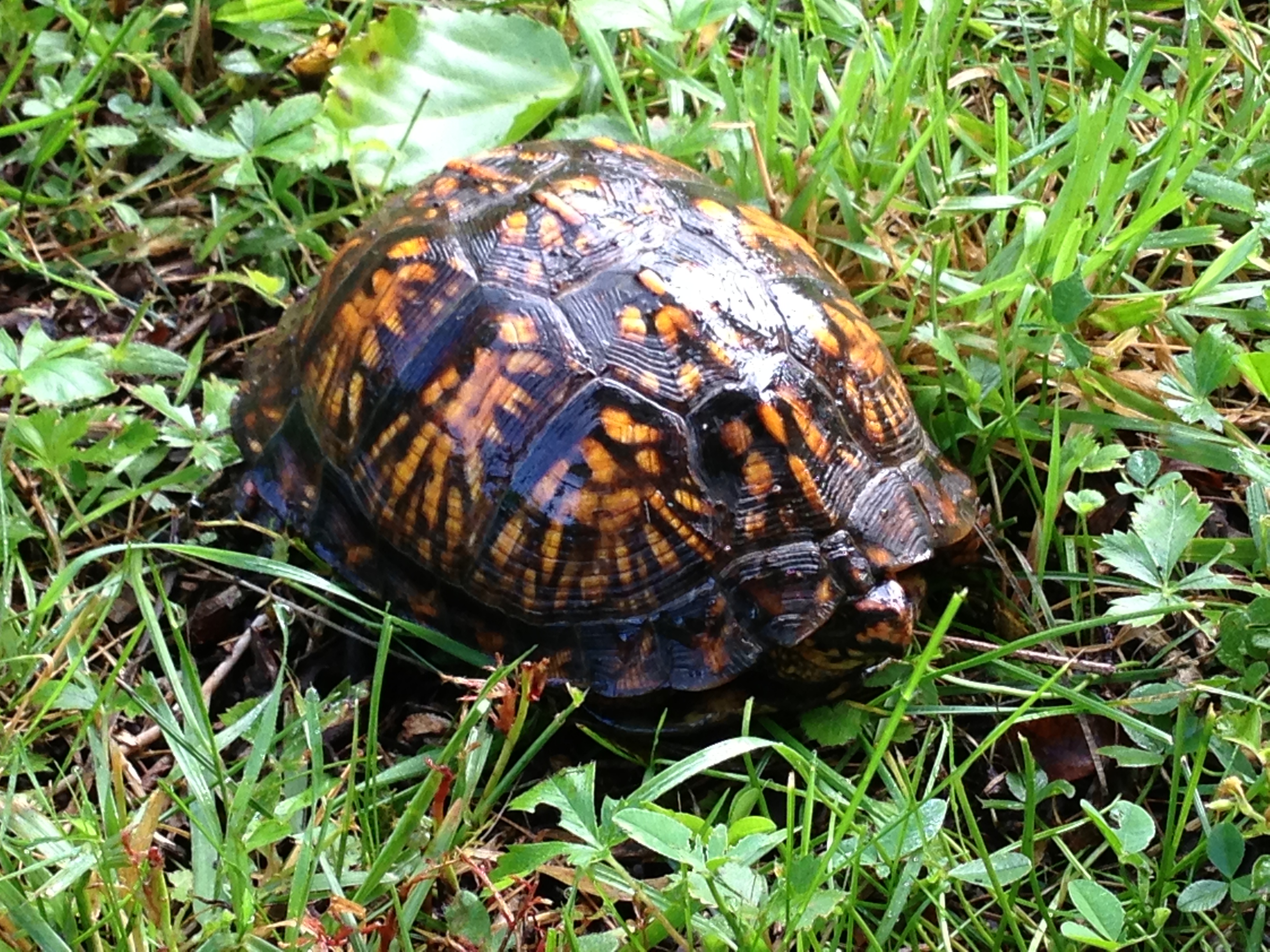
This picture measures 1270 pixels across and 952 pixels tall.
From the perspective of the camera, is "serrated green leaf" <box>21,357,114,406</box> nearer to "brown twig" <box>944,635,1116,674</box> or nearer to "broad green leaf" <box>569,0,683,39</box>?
"broad green leaf" <box>569,0,683,39</box>

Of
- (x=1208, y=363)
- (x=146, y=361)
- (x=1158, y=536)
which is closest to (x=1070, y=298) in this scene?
(x=1208, y=363)

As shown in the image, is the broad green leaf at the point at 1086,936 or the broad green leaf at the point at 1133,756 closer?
the broad green leaf at the point at 1086,936

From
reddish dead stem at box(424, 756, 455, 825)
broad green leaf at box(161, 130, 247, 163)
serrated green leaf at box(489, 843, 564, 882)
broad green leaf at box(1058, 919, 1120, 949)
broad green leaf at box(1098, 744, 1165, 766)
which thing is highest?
broad green leaf at box(161, 130, 247, 163)

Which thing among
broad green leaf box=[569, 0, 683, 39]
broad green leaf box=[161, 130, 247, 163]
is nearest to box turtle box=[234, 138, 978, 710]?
broad green leaf box=[569, 0, 683, 39]

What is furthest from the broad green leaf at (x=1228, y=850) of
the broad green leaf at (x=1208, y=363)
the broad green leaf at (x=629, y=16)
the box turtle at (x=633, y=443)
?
the broad green leaf at (x=629, y=16)

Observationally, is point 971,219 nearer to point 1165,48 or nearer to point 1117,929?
point 1165,48

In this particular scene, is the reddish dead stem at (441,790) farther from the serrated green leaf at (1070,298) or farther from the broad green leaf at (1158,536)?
the serrated green leaf at (1070,298)
